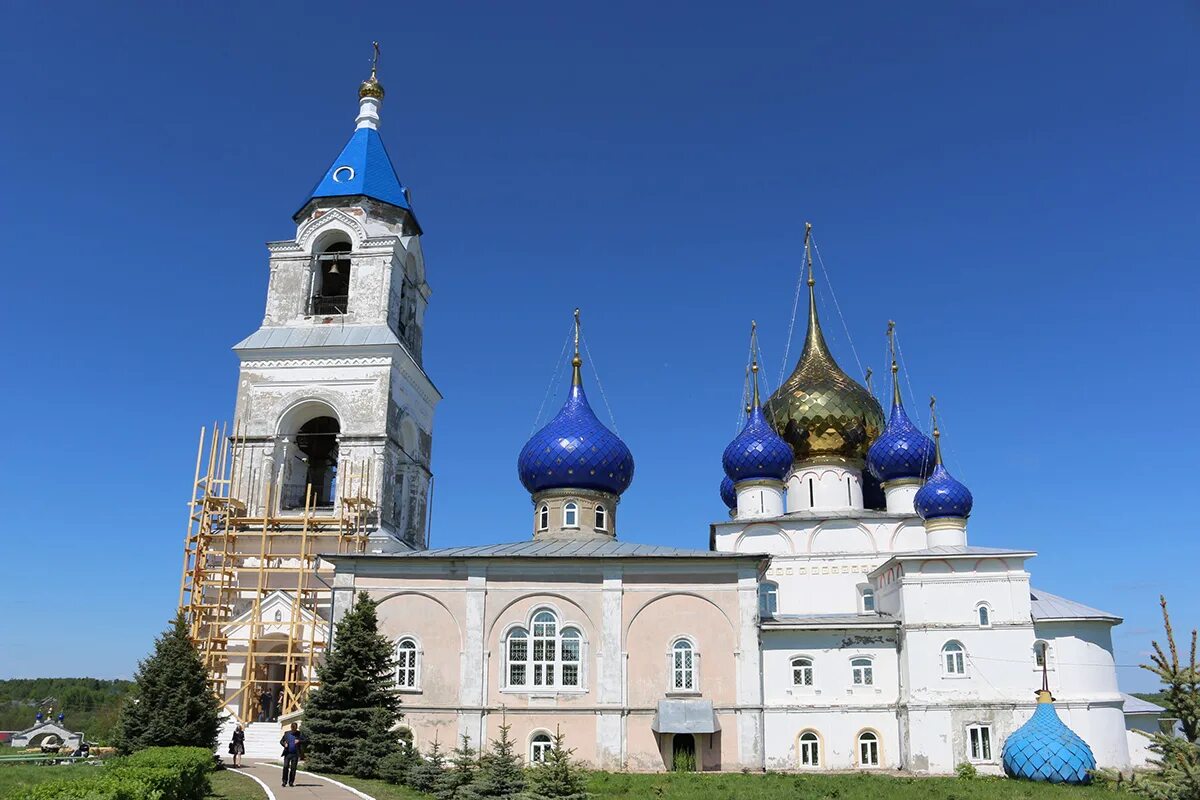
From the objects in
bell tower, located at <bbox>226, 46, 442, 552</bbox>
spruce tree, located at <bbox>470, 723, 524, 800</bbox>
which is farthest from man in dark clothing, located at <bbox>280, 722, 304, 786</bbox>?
bell tower, located at <bbox>226, 46, 442, 552</bbox>

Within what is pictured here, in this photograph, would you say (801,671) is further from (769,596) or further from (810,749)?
(769,596)

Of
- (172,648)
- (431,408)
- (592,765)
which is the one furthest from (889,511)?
(172,648)

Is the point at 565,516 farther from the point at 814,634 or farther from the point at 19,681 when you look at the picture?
the point at 19,681

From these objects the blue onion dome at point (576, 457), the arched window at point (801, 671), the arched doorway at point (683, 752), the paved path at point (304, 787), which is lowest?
the paved path at point (304, 787)

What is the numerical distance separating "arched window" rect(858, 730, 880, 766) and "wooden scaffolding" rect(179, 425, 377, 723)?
500 inches

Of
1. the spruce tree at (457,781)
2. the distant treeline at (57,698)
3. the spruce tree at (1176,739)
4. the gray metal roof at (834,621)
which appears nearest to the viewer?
the spruce tree at (1176,739)

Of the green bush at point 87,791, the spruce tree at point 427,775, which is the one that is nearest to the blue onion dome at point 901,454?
the spruce tree at point 427,775

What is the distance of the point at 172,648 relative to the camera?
757 inches

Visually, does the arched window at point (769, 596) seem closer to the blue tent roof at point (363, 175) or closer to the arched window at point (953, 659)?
the arched window at point (953, 659)

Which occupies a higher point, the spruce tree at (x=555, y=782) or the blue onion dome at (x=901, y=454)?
the blue onion dome at (x=901, y=454)

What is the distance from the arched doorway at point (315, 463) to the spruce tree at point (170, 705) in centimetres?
907

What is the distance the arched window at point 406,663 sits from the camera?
21.9m

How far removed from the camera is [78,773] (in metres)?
14.4

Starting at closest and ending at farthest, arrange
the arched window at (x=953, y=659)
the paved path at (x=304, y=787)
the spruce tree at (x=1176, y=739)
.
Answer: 1. the spruce tree at (x=1176, y=739)
2. the paved path at (x=304, y=787)
3. the arched window at (x=953, y=659)
